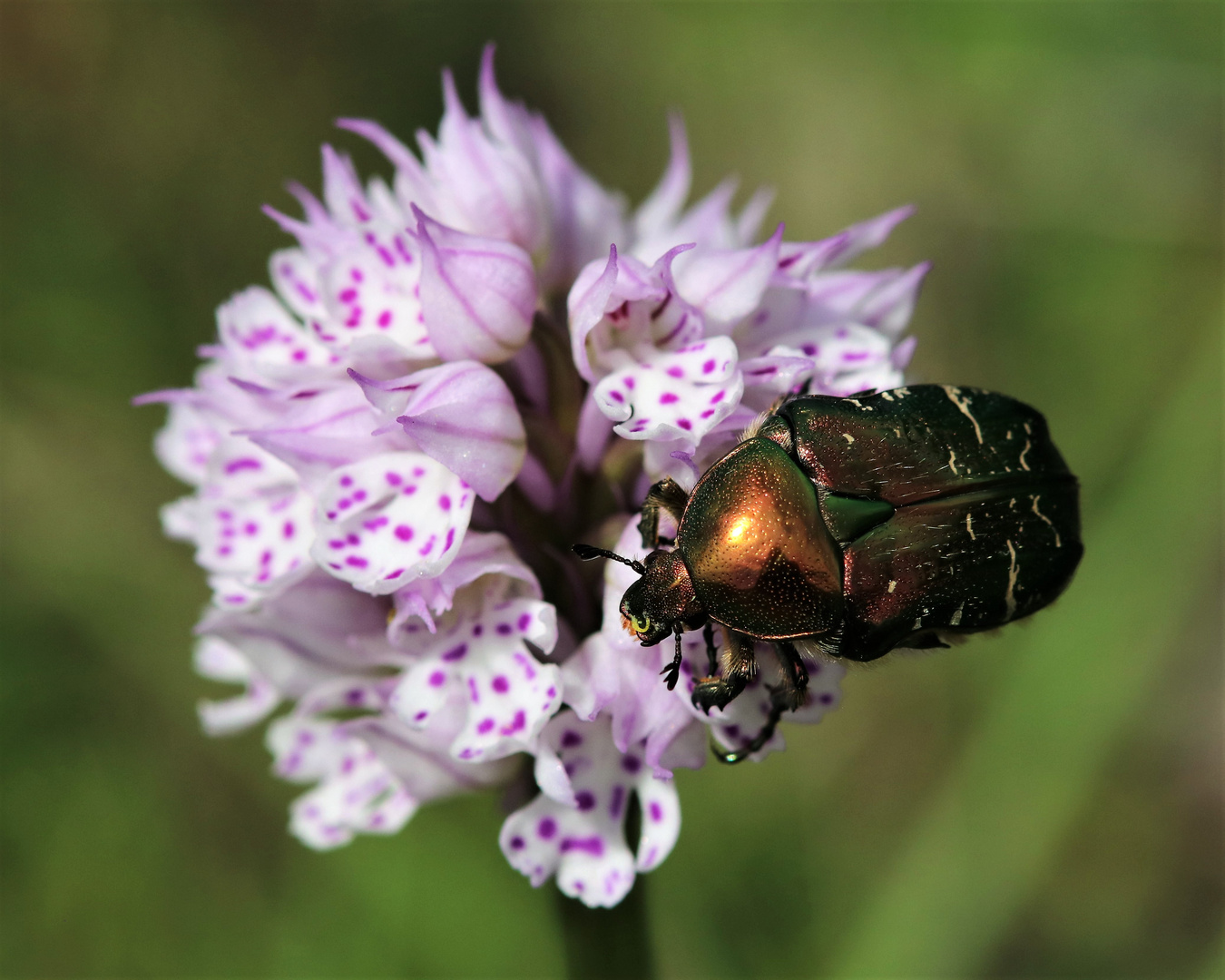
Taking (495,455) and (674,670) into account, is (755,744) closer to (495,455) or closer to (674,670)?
(674,670)

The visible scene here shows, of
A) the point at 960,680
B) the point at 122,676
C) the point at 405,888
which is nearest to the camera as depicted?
the point at 405,888

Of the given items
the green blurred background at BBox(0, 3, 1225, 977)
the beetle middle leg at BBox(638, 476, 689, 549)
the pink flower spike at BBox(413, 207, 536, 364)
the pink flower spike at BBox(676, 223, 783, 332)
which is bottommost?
the green blurred background at BBox(0, 3, 1225, 977)

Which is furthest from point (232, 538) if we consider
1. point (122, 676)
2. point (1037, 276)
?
point (1037, 276)

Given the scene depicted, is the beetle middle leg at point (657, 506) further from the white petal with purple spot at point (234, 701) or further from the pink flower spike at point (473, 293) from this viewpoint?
the white petal with purple spot at point (234, 701)

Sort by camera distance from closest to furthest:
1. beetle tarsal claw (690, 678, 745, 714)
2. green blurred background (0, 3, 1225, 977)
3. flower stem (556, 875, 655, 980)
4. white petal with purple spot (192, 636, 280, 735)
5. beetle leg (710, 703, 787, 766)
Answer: beetle tarsal claw (690, 678, 745, 714) < beetle leg (710, 703, 787, 766) < flower stem (556, 875, 655, 980) < white petal with purple spot (192, 636, 280, 735) < green blurred background (0, 3, 1225, 977)

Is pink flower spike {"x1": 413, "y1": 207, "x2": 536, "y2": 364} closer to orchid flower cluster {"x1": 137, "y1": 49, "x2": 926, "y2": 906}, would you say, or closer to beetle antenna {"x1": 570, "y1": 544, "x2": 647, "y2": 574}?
orchid flower cluster {"x1": 137, "y1": 49, "x2": 926, "y2": 906}

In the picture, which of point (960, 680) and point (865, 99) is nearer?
point (960, 680)

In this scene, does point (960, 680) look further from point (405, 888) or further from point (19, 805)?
point (19, 805)

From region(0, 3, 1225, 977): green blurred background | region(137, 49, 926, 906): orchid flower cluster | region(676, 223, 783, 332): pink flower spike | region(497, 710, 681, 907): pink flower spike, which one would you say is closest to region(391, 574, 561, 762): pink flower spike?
region(137, 49, 926, 906): orchid flower cluster
